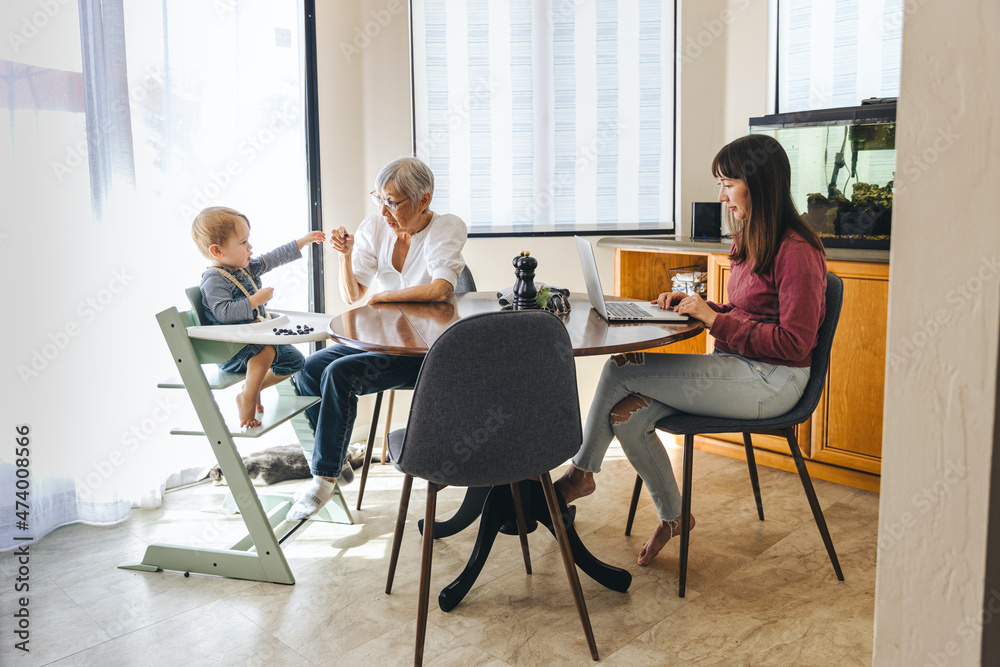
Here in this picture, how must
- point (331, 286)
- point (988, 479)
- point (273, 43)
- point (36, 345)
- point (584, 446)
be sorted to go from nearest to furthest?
point (988, 479) → point (584, 446) → point (36, 345) → point (273, 43) → point (331, 286)

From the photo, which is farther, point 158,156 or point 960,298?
point 158,156

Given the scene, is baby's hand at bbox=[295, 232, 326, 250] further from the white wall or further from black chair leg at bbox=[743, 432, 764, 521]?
the white wall

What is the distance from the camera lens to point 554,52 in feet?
12.5

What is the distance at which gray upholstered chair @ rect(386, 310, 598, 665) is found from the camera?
5.60ft

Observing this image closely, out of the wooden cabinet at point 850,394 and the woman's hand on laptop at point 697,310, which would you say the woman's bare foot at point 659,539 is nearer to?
the woman's hand on laptop at point 697,310

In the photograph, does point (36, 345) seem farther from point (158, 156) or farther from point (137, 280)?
point (158, 156)

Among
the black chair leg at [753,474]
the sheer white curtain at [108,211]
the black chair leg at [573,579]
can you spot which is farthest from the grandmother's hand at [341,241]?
the black chair leg at [753,474]

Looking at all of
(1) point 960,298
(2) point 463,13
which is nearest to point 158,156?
(2) point 463,13

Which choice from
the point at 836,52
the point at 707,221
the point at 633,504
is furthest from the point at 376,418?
the point at 836,52

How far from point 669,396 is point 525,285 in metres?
0.53

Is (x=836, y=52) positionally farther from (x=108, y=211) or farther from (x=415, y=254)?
(x=108, y=211)

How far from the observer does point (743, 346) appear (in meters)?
2.20

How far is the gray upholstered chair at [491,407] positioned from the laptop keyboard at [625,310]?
57 cm

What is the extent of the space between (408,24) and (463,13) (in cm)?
26
